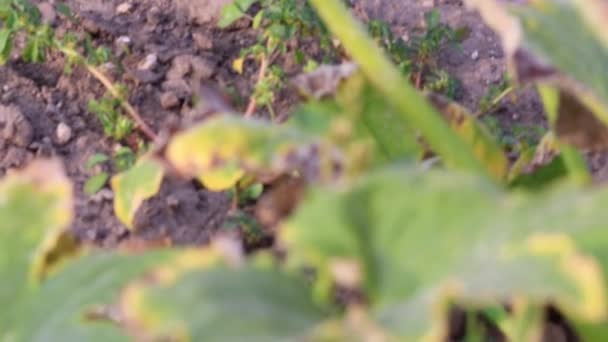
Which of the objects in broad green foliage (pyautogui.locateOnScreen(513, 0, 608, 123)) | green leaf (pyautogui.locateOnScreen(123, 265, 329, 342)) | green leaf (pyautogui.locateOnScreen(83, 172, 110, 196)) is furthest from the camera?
green leaf (pyautogui.locateOnScreen(83, 172, 110, 196))

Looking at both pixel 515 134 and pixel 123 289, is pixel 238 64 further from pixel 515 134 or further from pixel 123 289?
pixel 123 289

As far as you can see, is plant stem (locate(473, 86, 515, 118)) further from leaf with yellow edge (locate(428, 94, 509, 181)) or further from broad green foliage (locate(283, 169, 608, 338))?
broad green foliage (locate(283, 169, 608, 338))

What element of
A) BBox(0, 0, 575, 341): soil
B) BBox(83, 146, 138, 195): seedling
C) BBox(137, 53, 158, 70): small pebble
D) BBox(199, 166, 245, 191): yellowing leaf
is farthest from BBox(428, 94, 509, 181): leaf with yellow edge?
BBox(137, 53, 158, 70): small pebble

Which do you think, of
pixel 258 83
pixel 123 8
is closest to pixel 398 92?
pixel 258 83

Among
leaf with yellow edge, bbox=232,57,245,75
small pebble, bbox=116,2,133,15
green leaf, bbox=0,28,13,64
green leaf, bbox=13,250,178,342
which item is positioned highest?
green leaf, bbox=13,250,178,342

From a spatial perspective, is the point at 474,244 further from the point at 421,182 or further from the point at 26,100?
the point at 26,100

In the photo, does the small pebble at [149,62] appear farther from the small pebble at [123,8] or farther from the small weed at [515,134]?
the small weed at [515,134]
